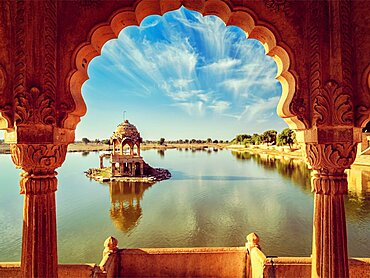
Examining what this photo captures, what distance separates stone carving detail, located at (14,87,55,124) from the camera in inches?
80.0

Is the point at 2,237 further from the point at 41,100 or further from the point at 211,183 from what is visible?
the point at 211,183

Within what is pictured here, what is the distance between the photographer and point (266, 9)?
2.23 metres

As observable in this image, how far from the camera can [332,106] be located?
6.97 ft

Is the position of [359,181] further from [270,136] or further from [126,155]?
[270,136]

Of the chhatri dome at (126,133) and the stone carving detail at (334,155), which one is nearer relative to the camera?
the stone carving detail at (334,155)

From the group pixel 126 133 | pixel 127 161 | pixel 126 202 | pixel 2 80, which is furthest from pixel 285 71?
pixel 127 161

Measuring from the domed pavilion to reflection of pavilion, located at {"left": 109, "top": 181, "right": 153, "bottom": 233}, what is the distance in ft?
6.98

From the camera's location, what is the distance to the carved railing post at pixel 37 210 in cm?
206

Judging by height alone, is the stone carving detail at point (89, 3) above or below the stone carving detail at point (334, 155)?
above

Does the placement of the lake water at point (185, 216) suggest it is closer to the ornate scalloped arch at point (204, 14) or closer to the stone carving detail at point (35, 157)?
the stone carving detail at point (35, 157)

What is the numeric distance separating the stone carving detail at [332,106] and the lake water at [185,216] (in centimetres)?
962

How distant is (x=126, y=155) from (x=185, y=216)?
1366 cm

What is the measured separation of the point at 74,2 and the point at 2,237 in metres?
14.1

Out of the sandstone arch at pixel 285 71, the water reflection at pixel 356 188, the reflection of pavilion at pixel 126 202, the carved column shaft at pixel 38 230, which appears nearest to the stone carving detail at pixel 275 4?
the sandstone arch at pixel 285 71
